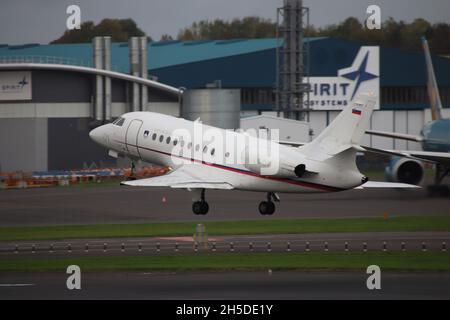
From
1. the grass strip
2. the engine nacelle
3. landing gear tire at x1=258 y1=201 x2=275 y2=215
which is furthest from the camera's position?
the engine nacelle

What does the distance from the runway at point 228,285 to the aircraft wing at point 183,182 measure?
32.3 feet

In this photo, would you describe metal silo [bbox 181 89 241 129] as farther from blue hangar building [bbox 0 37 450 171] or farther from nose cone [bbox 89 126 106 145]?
nose cone [bbox 89 126 106 145]

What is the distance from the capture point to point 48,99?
324 feet

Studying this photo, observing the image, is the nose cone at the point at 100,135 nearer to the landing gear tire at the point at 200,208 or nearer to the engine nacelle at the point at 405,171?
the landing gear tire at the point at 200,208

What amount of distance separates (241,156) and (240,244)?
4.41 metres

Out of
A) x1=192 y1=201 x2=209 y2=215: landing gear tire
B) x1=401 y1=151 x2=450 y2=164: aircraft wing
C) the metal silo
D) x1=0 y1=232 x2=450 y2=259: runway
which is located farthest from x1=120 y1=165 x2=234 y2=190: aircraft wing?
the metal silo

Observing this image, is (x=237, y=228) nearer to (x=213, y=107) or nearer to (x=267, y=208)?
(x=267, y=208)

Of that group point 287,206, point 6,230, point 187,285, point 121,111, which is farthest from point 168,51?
point 187,285

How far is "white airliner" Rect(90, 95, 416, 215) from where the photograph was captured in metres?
52.0

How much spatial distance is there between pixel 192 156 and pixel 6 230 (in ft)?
37.7

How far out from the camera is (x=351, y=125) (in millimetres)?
50969

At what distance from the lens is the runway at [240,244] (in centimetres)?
5312

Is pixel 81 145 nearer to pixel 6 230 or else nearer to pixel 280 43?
pixel 280 43

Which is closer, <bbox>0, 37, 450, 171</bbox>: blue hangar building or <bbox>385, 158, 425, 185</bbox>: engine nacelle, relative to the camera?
<bbox>385, 158, 425, 185</bbox>: engine nacelle
